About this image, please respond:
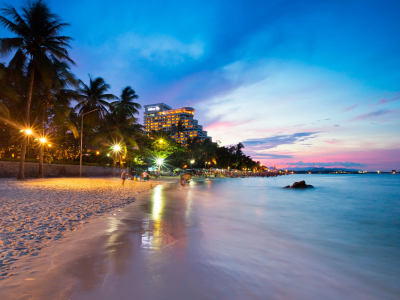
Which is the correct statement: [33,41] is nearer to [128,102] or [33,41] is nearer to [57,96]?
[57,96]

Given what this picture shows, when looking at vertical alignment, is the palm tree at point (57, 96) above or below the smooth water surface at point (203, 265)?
above

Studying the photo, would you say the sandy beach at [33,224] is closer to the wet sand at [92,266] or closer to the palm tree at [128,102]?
the wet sand at [92,266]

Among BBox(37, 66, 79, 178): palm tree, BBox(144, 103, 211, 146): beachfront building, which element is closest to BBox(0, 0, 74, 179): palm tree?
BBox(37, 66, 79, 178): palm tree

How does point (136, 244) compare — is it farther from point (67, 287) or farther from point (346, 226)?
point (346, 226)

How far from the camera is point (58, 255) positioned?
4730 millimetres

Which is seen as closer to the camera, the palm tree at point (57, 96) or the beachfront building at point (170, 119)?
the palm tree at point (57, 96)

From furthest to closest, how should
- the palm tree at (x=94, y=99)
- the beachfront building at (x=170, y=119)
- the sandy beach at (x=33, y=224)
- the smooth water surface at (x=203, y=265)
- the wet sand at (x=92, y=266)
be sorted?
the beachfront building at (x=170, y=119) < the palm tree at (x=94, y=99) < the sandy beach at (x=33, y=224) < the smooth water surface at (x=203, y=265) < the wet sand at (x=92, y=266)

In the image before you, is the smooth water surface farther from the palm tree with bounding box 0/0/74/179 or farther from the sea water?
the palm tree with bounding box 0/0/74/179

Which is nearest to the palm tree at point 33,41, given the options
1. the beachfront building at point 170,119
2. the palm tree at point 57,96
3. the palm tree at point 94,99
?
the palm tree at point 57,96

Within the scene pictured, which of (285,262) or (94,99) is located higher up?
(94,99)

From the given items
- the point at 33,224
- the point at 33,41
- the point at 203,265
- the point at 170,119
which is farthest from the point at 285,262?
the point at 170,119

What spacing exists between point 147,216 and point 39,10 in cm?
2288

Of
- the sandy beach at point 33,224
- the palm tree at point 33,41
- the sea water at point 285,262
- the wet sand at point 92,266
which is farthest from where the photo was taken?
the palm tree at point 33,41

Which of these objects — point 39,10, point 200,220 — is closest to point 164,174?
point 39,10
